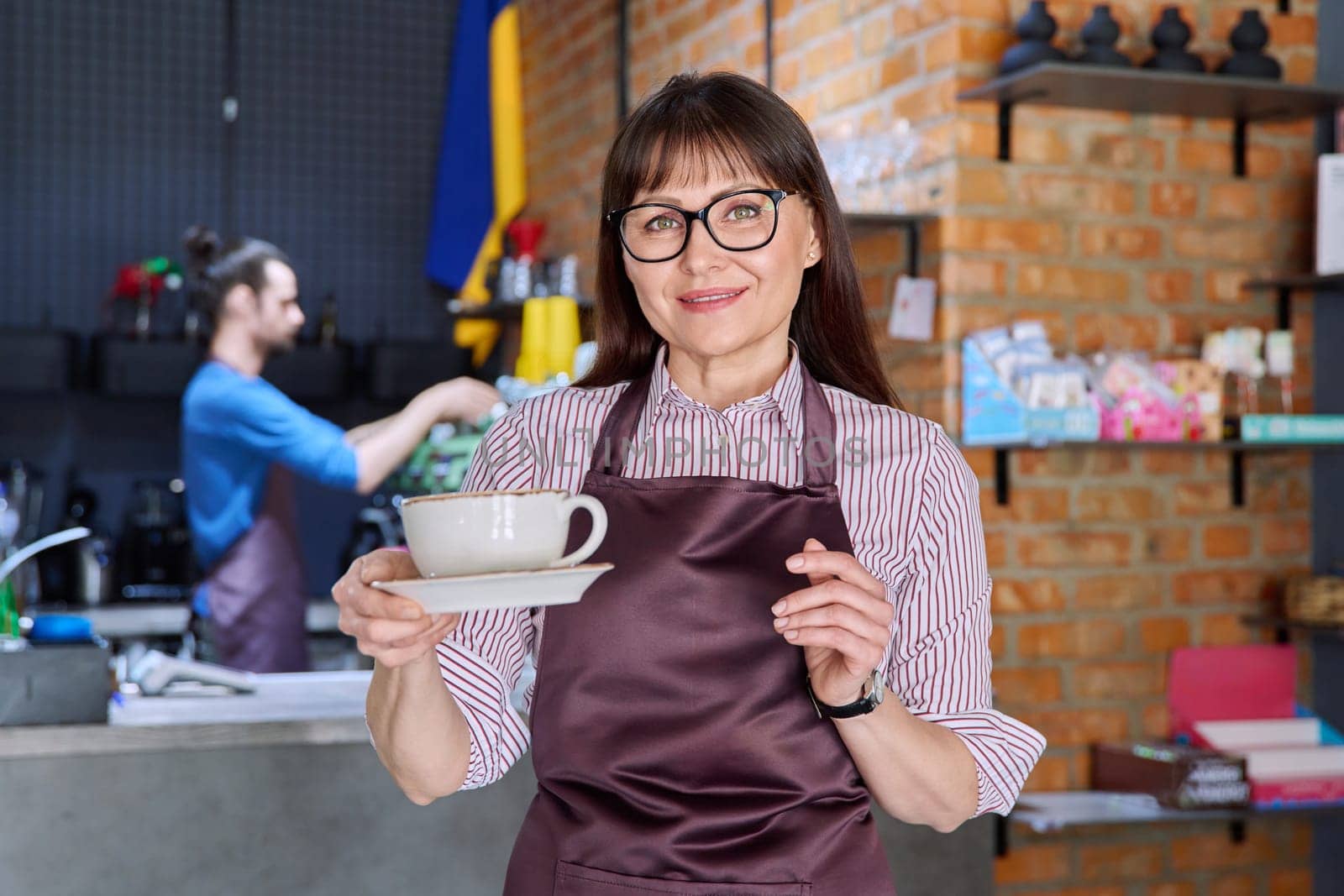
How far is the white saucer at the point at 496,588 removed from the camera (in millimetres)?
964

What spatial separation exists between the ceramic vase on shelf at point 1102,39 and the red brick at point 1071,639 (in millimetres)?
1130

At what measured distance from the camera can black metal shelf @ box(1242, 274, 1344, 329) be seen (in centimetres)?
307

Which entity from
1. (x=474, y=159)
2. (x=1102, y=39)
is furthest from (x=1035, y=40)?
(x=474, y=159)

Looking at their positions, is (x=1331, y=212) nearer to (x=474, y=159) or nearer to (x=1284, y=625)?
(x=1284, y=625)

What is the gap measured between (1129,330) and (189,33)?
346 cm

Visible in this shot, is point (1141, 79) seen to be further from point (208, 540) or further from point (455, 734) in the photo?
point (208, 540)

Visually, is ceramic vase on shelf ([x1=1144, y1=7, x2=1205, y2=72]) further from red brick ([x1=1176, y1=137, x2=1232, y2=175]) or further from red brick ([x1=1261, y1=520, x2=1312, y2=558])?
red brick ([x1=1261, y1=520, x2=1312, y2=558])

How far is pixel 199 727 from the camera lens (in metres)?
2.28

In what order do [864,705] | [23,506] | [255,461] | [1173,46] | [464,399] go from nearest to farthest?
[864,705] → [1173,46] → [464,399] → [255,461] → [23,506]

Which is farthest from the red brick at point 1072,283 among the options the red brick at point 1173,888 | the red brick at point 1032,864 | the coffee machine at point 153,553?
the coffee machine at point 153,553

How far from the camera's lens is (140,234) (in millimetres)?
4965

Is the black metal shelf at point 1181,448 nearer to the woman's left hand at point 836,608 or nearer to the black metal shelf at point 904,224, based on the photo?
the black metal shelf at point 904,224

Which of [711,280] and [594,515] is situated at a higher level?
[711,280]

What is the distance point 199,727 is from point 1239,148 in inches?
95.3
